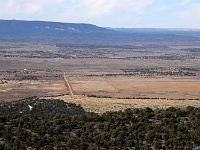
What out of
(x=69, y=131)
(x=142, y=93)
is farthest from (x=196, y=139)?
(x=142, y=93)

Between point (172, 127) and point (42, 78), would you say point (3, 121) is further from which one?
point (42, 78)

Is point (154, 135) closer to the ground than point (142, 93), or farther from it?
farther from it

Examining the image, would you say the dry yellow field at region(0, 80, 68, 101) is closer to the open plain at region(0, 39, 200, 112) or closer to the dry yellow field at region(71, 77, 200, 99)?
the open plain at region(0, 39, 200, 112)

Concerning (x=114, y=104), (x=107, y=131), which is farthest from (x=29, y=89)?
(x=107, y=131)

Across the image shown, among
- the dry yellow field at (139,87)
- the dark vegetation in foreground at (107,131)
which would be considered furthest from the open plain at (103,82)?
the dark vegetation in foreground at (107,131)

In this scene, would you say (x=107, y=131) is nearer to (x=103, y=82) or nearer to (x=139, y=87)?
(x=139, y=87)

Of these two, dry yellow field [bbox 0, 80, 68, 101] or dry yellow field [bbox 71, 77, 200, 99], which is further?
dry yellow field [bbox 71, 77, 200, 99]

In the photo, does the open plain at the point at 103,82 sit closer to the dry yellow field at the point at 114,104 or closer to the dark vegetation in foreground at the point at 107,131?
the dry yellow field at the point at 114,104

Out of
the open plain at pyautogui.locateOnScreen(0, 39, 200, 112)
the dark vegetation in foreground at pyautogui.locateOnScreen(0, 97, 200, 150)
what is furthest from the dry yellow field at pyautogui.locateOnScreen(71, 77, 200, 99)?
the dark vegetation in foreground at pyautogui.locateOnScreen(0, 97, 200, 150)
